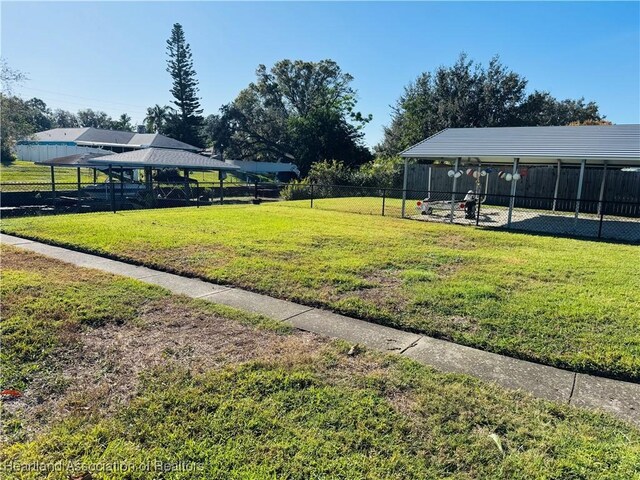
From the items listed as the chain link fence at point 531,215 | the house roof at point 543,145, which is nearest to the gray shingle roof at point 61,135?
the chain link fence at point 531,215

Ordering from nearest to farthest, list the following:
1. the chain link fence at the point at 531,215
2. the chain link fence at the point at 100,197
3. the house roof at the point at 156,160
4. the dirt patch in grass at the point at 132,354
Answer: the dirt patch in grass at the point at 132,354
the chain link fence at the point at 531,215
the chain link fence at the point at 100,197
the house roof at the point at 156,160

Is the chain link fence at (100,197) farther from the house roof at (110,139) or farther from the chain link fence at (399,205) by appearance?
the house roof at (110,139)

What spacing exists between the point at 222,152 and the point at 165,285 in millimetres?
54179

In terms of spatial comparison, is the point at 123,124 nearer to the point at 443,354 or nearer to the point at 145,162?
the point at 145,162

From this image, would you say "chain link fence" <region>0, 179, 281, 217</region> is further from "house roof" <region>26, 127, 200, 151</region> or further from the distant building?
the distant building

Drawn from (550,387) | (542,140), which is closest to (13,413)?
(550,387)

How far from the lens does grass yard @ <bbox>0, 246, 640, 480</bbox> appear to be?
2.29 metres

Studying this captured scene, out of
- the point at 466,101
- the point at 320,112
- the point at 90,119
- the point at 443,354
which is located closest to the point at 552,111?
the point at 466,101

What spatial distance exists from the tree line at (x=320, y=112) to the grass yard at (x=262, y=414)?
2476 centimetres

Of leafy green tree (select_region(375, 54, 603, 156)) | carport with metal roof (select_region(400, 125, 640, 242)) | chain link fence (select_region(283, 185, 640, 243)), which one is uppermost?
leafy green tree (select_region(375, 54, 603, 156))

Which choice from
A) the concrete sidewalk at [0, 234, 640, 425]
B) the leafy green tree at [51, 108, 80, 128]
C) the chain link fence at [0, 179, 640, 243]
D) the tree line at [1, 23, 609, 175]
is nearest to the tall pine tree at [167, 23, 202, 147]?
the tree line at [1, 23, 609, 175]

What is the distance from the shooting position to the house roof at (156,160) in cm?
2053

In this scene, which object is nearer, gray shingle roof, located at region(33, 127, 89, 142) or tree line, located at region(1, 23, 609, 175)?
tree line, located at region(1, 23, 609, 175)

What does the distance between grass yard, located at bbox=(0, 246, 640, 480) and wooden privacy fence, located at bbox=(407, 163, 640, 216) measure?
52.5 ft
